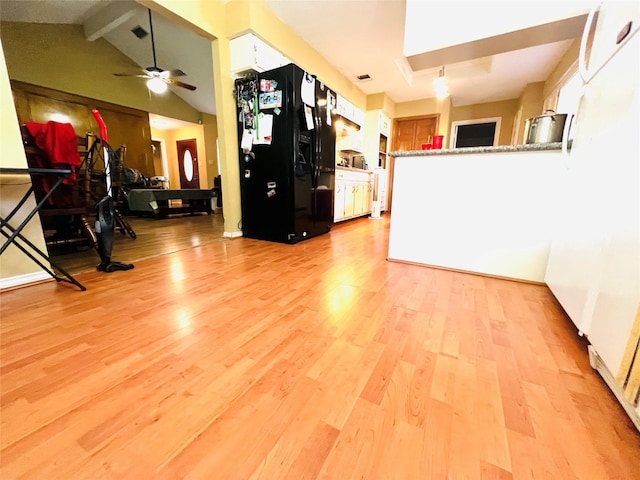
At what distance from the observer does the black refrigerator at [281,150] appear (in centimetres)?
262

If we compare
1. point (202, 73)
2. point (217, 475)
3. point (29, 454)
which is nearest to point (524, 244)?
point (217, 475)

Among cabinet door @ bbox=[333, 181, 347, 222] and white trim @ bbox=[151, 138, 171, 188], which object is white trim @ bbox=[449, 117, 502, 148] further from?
white trim @ bbox=[151, 138, 171, 188]

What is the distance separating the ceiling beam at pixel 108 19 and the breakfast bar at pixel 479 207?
4.89m

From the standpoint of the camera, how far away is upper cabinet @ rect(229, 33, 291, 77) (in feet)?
8.75

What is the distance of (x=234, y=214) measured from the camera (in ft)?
10.1

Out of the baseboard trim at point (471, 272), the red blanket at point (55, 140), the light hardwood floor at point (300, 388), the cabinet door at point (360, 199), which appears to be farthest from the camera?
the cabinet door at point (360, 199)

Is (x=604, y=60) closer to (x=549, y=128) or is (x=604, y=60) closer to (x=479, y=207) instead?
(x=549, y=128)

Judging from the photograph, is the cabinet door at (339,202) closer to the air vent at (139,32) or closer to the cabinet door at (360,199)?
the cabinet door at (360,199)

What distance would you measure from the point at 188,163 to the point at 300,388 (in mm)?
8957

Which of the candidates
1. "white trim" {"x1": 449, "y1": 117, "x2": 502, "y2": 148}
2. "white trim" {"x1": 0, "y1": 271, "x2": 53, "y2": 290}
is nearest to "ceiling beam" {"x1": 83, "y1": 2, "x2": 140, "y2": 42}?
"white trim" {"x1": 0, "y1": 271, "x2": 53, "y2": 290}

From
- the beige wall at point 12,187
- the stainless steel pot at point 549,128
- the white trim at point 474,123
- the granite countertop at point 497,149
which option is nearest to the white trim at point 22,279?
the beige wall at point 12,187

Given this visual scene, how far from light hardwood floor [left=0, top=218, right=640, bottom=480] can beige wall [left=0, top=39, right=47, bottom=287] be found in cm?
20

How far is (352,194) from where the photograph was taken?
442cm

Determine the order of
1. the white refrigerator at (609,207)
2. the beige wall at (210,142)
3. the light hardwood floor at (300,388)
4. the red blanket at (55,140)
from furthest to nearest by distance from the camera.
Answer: the beige wall at (210,142) → the red blanket at (55,140) → the white refrigerator at (609,207) → the light hardwood floor at (300,388)
